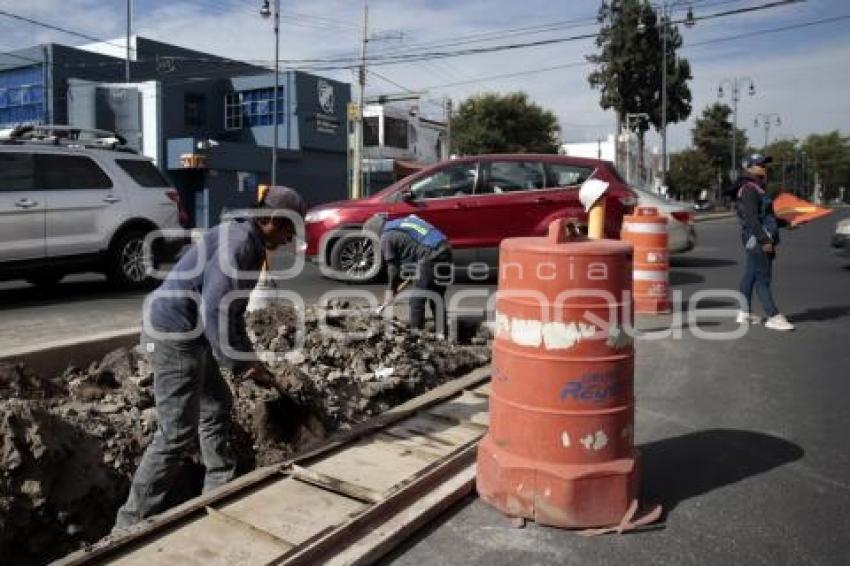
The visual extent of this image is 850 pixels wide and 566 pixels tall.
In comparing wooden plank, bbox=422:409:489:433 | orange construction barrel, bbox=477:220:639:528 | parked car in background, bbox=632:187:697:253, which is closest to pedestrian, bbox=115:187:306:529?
orange construction barrel, bbox=477:220:639:528

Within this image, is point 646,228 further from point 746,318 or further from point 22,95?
point 22,95

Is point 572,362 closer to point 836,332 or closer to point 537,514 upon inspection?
point 537,514

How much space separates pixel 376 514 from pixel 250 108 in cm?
4025

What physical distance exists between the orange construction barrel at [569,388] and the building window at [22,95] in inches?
1397

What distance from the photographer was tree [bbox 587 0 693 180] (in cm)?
4244

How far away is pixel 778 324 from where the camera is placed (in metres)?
8.44

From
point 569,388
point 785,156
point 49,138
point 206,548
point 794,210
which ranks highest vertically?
point 785,156

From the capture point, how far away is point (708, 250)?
18.6 meters

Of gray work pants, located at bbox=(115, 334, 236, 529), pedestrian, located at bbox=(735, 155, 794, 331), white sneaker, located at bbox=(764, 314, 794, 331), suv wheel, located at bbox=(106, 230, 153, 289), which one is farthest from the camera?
suv wheel, located at bbox=(106, 230, 153, 289)

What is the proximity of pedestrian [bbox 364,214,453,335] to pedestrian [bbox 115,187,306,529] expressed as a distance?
3.34 meters

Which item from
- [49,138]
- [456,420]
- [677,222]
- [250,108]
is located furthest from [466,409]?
[250,108]

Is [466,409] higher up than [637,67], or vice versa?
[637,67]

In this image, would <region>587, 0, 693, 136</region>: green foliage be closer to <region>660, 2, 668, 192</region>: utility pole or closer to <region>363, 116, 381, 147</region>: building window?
<region>660, 2, 668, 192</region>: utility pole

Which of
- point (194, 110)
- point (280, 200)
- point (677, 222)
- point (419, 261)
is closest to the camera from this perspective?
point (280, 200)
